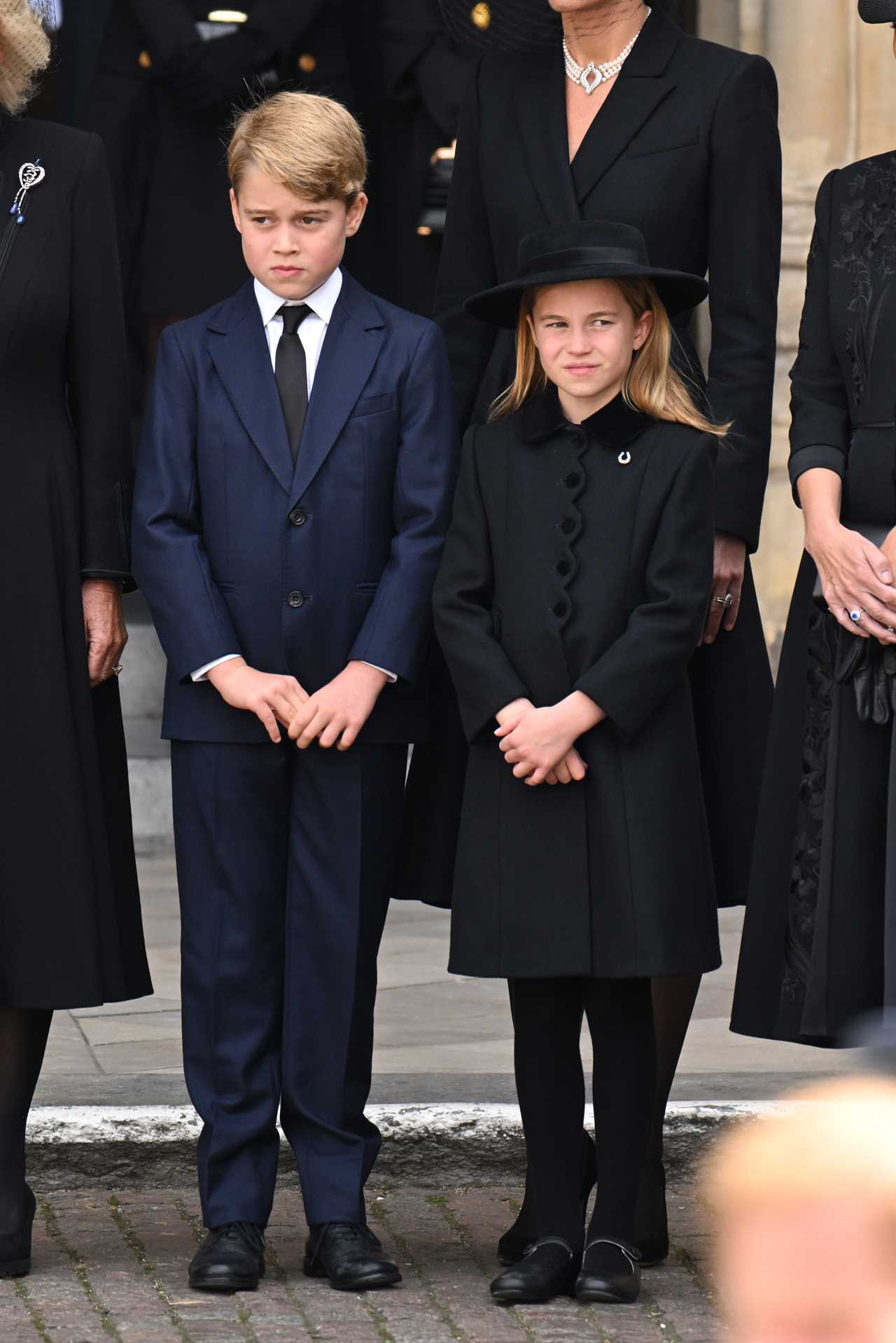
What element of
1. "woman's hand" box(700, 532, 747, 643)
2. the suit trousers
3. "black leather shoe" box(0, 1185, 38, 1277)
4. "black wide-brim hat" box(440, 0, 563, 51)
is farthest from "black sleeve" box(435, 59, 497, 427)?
"black wide-brim hat" box(440, 0, 563, 51)

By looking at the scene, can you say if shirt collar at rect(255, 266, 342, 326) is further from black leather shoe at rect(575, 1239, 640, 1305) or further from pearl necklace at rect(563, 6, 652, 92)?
black leather shoe at rect(575, 1239, 640, 1305)

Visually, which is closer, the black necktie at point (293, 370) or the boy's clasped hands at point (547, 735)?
the boy's clasped hands at point (547, 735)

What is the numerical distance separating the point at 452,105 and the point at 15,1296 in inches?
208

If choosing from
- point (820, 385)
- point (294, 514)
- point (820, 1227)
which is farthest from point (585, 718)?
point (820, 1227)

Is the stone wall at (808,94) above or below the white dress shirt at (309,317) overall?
above

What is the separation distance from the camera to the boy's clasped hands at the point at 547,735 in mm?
3086

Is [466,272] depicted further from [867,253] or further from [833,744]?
[833,744]

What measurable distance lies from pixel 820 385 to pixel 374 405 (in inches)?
27.5

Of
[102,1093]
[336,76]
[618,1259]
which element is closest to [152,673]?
[336,76]

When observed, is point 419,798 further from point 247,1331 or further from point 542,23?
point 542,23

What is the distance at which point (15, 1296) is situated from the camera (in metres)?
3.16

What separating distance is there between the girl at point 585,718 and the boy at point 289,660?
0.48ft

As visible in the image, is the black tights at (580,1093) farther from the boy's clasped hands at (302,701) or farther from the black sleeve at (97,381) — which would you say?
the black sleeve at (97,381)

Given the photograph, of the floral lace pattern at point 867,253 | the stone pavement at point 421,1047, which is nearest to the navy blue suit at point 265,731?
the floral lace pattern at point 867,253
